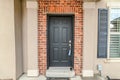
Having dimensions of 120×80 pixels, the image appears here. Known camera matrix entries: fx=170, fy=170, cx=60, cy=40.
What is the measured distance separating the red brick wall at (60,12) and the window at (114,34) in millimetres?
1165

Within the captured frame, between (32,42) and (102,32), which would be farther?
(102,32)

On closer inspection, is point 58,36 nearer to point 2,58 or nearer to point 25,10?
point 25,10

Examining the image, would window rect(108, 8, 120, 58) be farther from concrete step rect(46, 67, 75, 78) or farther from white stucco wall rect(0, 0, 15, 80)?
white stucco wall rect(0, 0, 15, 80)

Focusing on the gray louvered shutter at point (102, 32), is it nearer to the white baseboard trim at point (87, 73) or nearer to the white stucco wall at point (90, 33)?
the white stucco wall at point (90, 33)

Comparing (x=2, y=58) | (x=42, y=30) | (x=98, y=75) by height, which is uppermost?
(x=42, y=30)

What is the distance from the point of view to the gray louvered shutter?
633 centimetres

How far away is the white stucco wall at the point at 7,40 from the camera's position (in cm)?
563

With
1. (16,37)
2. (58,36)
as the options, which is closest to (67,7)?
(58,36)

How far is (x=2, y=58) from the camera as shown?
5750 millimetres

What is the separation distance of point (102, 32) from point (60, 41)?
163 centimetres

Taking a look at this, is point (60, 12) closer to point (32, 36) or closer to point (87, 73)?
point (32, 36)

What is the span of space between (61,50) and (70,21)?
118cm

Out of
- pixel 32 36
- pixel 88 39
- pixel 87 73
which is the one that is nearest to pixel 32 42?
pixel 32 36

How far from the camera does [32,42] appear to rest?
6.06 metres
